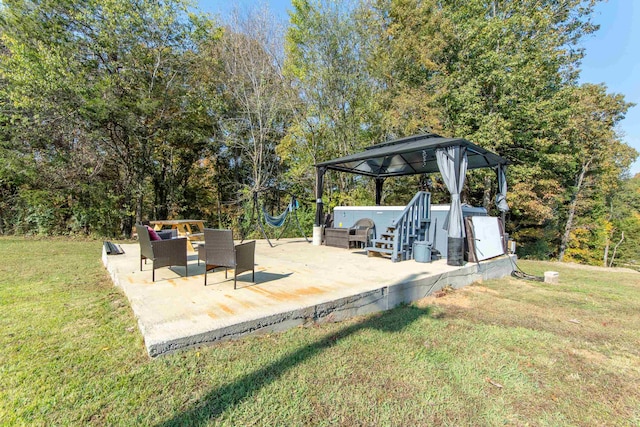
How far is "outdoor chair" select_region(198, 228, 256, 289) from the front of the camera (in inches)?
129

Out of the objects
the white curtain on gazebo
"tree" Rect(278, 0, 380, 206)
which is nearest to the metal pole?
"tree" Rect(278, 0, 380, 206)

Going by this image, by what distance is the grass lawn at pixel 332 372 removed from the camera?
1.61m

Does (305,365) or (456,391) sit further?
(305,365)

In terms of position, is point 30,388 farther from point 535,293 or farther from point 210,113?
point 210,113

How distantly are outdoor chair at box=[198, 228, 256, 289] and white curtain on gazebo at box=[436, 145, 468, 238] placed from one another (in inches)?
142

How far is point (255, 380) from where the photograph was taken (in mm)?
1881

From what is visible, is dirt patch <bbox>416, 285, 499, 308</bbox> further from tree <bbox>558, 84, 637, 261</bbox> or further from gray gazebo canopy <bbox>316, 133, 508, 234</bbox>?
tree <bbox>558, 84, 637, 261</bbox>

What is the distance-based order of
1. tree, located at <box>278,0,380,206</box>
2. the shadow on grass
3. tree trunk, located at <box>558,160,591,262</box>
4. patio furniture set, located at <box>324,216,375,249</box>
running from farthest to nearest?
1. tree trunk, located at <box>558,160,591,262</box>
2. tree, located at <box>278,0,380,206</box>
3. patio furniture set, located at <box>324,216,375,249</box>
4. the shadow on grass

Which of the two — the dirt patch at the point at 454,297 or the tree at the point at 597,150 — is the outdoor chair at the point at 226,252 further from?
the tree at the point at 597,150

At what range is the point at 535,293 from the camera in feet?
14.8

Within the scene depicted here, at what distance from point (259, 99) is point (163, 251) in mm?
8840

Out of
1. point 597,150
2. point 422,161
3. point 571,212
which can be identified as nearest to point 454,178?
point 422,161

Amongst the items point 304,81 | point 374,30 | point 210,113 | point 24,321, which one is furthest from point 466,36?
point 24,321

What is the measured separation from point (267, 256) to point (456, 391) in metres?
4.38
